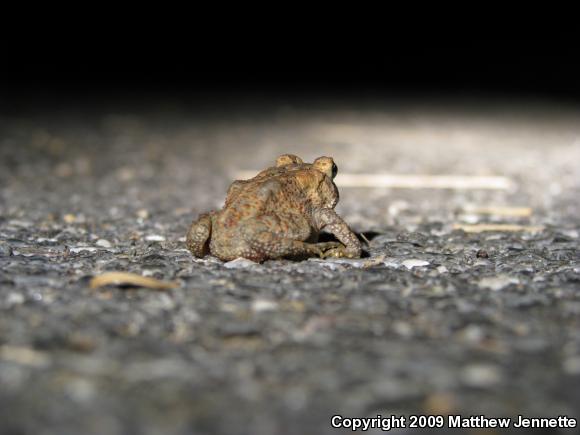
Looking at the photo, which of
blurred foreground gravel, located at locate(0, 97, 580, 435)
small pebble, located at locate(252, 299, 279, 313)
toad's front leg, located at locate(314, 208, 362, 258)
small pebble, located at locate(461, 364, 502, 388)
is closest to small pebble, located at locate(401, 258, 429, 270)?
blurred foreground gravel, located at locate(0, 97, 580, 435)

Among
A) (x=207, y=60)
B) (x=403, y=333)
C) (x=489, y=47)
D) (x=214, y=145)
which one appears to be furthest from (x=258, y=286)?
(x=489, y=47)

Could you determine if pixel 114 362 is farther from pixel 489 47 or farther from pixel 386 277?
pixel 489 47

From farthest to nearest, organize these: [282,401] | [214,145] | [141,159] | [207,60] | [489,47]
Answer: [489,47], [207,60], [214,145], [141,159], [282,401]

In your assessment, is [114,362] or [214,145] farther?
[214,145]

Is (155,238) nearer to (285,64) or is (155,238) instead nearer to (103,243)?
(103,243)

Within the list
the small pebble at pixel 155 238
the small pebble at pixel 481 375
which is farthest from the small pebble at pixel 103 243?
the small pebble at pixel 481 375

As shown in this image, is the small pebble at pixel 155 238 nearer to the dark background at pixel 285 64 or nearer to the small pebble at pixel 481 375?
the small pebble at pixel 481 375

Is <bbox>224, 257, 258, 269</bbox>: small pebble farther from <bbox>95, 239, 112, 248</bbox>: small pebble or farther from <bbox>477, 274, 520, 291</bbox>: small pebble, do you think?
<bbox>477, 274, 520, 291</bbox>: small pebble
